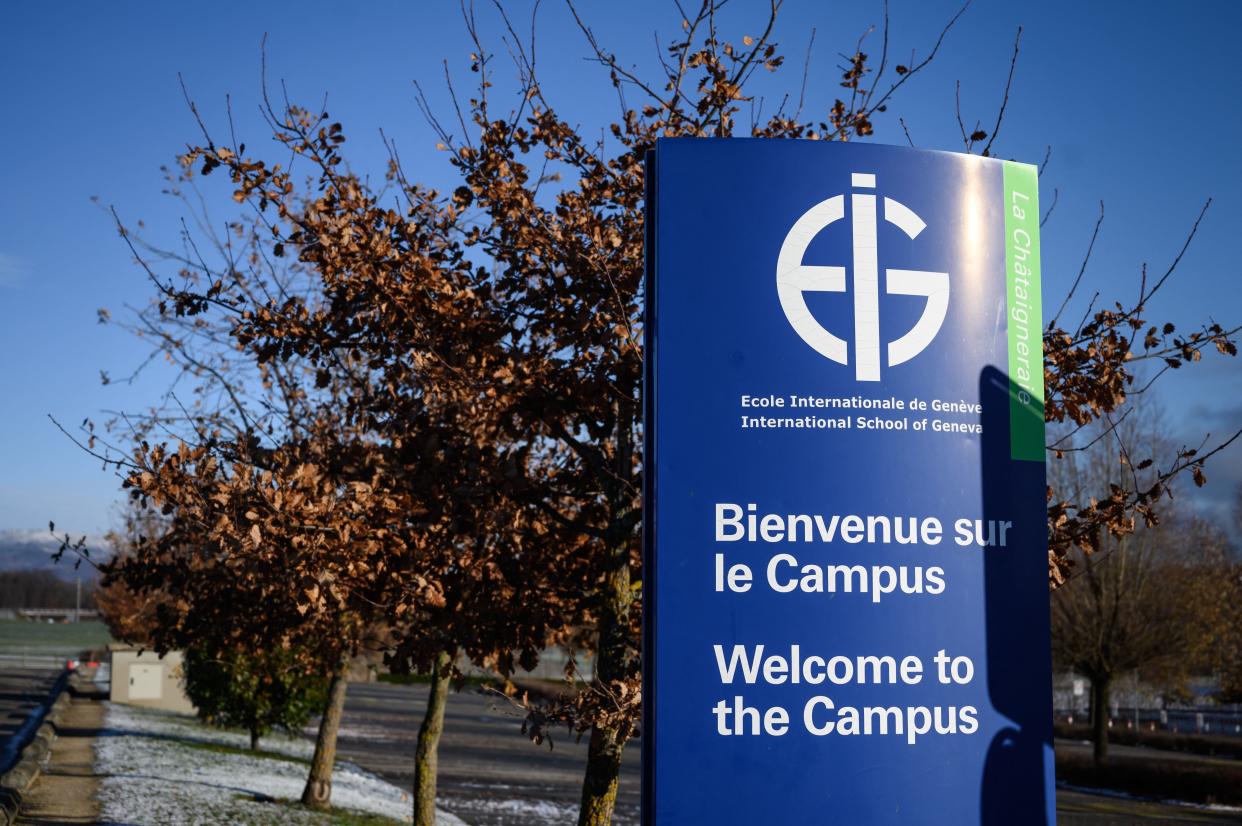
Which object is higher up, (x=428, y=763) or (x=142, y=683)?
(x=428, y=763)

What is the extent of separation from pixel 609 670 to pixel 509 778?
17.4 m

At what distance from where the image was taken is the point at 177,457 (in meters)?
5.97

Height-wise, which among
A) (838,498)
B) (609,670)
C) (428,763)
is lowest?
(428,763)

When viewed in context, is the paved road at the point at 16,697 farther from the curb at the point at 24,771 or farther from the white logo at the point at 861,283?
the white logo at the point at 861,283

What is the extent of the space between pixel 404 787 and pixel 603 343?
53.3ft

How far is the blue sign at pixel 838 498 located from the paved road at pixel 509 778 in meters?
8.23

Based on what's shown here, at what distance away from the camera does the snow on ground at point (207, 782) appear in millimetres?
12750

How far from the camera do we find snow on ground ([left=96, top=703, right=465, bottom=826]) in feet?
41.8

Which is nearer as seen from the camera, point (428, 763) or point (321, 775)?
point (428, 763)

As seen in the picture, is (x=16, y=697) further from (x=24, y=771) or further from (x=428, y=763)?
(x=428, y=763)

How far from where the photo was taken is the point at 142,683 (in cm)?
3055

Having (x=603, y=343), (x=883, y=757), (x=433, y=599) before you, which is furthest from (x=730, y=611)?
(x=603, y=343)

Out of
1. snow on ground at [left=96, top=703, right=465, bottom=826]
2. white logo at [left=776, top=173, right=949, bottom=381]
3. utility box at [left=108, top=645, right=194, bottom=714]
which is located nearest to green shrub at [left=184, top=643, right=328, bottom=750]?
snow on ground at [left=96, top=703, right=465, bottom=826]

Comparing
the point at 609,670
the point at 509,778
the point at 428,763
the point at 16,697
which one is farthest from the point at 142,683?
the point at 609,670
